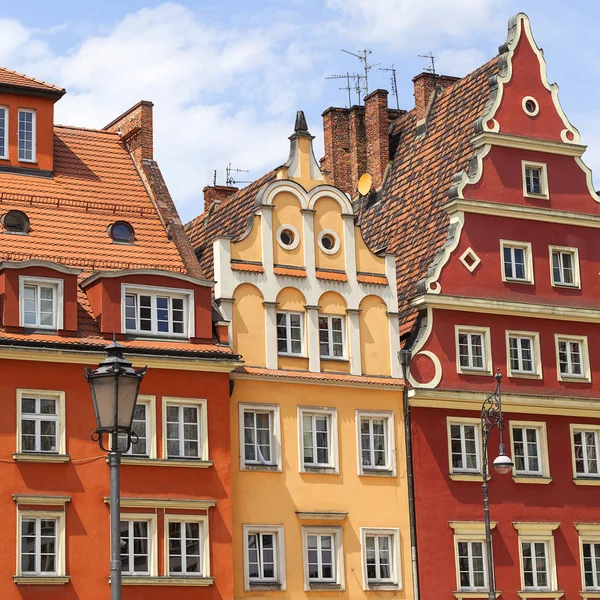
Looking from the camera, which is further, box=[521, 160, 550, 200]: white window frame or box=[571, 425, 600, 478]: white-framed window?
box=[521, 160, 550, 200]: white window frame

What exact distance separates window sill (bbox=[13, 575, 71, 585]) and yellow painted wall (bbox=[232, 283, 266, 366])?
26.6 feet

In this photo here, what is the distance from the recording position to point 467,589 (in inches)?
1706

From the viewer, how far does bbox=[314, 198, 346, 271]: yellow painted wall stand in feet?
145

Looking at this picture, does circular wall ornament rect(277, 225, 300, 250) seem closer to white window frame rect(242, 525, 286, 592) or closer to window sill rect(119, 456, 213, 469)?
window sill rect(119, 456, 213, 469)

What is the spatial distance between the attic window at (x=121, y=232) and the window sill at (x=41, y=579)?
10157 mm

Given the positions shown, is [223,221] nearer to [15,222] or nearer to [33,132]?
[33,132]

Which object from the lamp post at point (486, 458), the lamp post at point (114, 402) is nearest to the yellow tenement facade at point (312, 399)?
the lamp post at point (486, 458)

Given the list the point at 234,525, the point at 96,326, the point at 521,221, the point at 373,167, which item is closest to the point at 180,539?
the point at 234,525

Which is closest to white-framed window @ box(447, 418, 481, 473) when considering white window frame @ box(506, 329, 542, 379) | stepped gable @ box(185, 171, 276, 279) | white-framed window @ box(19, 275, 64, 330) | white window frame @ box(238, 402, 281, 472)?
white window frame @ box(506, 329, 542, 379)

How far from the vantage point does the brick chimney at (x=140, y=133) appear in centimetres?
4678

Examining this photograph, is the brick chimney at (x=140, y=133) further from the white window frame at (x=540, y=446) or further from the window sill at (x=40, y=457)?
the white window frame at (x=540, y=446)

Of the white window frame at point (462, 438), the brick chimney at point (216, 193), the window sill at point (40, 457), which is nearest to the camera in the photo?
the window sill at point (40, 457)

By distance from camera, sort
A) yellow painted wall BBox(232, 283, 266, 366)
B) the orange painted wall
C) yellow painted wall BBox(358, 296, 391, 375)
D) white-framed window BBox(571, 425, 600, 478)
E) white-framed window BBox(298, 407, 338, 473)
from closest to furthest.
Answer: the orange painted wall
yellow painted wall BBox(232, 283, 266, 366)
white-framed window BBox(298, 407, 338, 473)
yellow painted wall BBox(358, 296, 391, 375)
white-framed window BBox(571, 425, 600, 478)

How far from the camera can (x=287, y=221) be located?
4388cm
